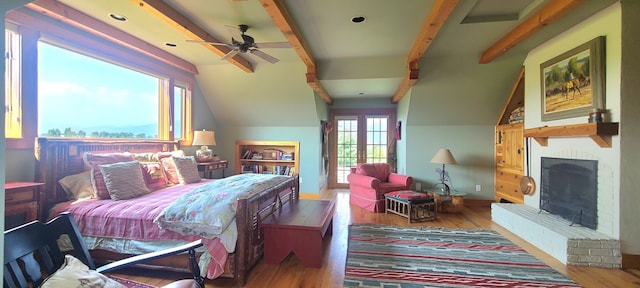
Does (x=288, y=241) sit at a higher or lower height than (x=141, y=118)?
lower

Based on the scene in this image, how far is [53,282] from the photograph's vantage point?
1167 mm

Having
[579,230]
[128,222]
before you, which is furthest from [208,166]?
[579,230]

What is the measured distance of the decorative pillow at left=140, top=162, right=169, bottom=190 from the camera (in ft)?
A: 10.8

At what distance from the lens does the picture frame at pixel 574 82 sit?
2.77m

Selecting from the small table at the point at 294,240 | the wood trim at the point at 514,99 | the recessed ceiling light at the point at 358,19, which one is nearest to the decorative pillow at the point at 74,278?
the small table at the point at 294,240

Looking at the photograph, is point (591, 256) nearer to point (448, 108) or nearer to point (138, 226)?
point (448, 108)

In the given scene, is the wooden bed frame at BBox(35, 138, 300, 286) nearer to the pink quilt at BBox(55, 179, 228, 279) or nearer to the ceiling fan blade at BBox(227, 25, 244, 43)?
the pink quilt at BBox(55, 179, 228, 279)

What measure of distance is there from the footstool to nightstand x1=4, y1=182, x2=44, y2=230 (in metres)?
4.29

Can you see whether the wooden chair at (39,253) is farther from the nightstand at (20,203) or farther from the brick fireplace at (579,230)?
the brick fireplace at (579,230)

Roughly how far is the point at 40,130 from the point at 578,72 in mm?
5874

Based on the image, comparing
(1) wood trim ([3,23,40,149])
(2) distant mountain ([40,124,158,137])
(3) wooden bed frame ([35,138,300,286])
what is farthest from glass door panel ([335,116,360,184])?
(1) wood trim ([3,23,40,149])

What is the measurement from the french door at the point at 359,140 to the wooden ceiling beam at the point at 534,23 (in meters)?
3.19

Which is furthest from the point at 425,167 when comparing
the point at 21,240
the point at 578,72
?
the point at 21,240

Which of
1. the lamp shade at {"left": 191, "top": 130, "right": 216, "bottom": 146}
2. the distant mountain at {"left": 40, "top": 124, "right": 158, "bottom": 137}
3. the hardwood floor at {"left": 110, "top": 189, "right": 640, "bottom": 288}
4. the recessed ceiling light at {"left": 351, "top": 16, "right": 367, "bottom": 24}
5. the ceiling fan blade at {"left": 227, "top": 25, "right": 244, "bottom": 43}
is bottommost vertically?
the hardwood floor at {"left": 110, "top": 189, "right": 640, "bottom": 288}
